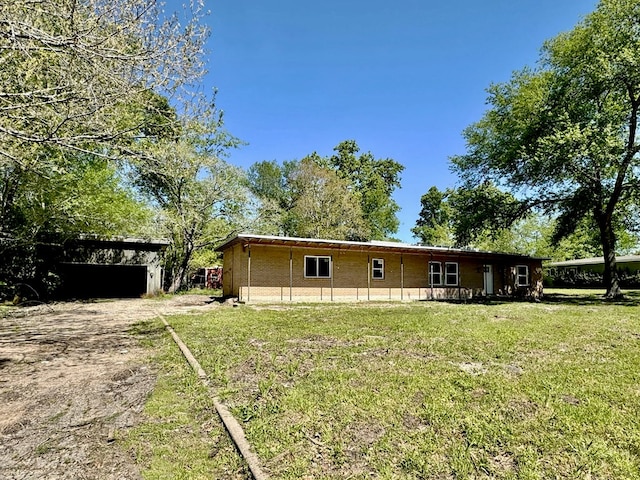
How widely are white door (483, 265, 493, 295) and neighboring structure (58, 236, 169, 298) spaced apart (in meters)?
17.1

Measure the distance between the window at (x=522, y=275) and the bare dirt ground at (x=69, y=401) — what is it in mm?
20747

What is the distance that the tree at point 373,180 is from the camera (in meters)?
37.3

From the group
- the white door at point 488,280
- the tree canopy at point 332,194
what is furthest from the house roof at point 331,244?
the tree canopy at point 332,194

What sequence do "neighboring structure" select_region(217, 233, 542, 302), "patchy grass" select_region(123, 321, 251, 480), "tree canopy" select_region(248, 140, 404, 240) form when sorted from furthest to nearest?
"tree canopy" select_region(248, 140, 404, 240)
"neighboring structure" select_region(217, 233, 542, 302)
"patchy grass" select_region(123, 321, 251, 480)

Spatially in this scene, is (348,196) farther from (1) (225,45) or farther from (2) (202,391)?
(2) (202,391)

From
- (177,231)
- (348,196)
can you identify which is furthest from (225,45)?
(348,196)

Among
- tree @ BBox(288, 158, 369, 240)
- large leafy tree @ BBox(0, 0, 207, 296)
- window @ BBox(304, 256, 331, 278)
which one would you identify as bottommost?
window @ BBox(304, 256, 331, 278)

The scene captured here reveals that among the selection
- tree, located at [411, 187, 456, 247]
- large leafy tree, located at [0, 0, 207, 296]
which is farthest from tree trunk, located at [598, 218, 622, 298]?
tree, located at [411, 187, 456, 247]

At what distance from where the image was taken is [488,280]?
66.7ft

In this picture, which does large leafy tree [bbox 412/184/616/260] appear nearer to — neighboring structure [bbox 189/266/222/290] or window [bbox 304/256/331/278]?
window [bbox 304/256/331/278]

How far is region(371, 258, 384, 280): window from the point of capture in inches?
672

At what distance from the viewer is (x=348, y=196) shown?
2991 cm

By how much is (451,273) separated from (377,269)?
472cm

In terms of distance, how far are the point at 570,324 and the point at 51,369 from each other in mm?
10325
